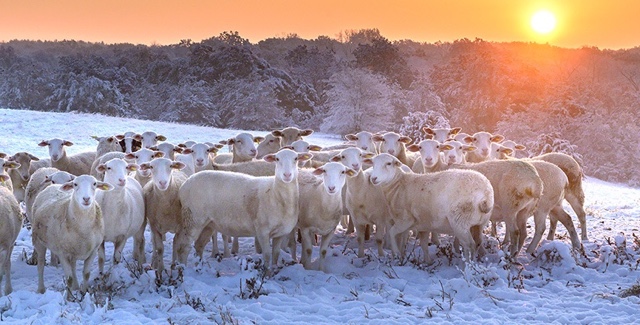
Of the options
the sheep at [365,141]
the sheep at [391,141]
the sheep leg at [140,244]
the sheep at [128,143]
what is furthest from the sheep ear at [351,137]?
the sheep leg at [140,244]

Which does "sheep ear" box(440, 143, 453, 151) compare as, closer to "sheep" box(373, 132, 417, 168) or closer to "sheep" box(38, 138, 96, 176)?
"sheep" box(373, 132, 417, 168)

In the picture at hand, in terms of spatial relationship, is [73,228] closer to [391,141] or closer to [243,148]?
[243,148]

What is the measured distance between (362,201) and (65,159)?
8.00m

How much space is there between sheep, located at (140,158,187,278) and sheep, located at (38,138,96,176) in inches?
225

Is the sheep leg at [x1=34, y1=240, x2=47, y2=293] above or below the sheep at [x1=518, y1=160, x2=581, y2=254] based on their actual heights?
below

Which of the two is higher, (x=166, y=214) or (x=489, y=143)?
(x=489, y=143)

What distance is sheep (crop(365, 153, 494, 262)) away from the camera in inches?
383

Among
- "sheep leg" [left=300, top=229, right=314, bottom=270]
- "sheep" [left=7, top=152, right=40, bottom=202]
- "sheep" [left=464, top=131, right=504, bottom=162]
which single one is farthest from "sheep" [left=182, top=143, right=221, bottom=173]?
"sheep" [left=464, top=131, right=504, bottom=162]

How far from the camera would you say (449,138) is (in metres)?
15.0

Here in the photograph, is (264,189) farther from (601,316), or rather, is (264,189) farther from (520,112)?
(520,112)

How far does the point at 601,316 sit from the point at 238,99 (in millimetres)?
46446

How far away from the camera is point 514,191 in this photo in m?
10.5

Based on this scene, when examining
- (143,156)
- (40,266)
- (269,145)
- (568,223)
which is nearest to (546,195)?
(568,223)

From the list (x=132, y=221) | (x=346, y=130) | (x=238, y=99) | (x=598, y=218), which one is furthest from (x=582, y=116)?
(x=132, y=221)
